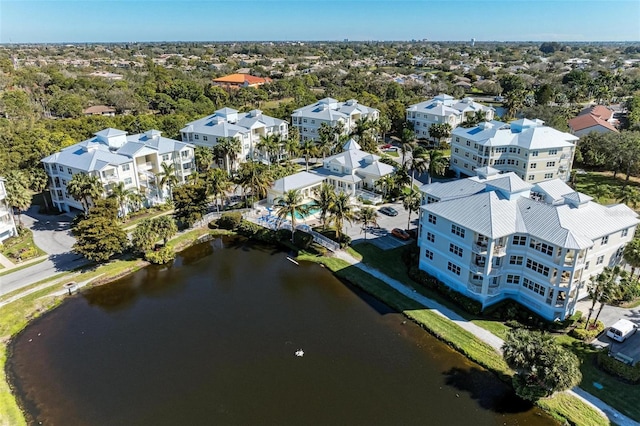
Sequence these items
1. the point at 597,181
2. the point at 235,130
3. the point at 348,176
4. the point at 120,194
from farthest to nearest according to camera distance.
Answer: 1. the point at 235,130
2. the point at 597,181
3. the point at 348,176
4. the point at 120,194

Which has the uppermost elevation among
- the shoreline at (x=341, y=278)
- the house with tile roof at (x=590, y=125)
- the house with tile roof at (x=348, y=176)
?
the house with tile roof at (x=590, y=125)

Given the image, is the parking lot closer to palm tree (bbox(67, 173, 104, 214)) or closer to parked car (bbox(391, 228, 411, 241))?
parked car (bbox(391, 228, 411, 241))

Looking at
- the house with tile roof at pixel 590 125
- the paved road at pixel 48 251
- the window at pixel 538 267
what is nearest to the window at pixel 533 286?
the window at pixel 538 267

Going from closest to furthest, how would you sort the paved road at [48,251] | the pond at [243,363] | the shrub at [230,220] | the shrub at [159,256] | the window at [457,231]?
1. the pond at [243,363]
2. the window at [457,231]
3. the paved road at [48,251]
4. the shrub at [159,256]
5. the shrub at [230,220]

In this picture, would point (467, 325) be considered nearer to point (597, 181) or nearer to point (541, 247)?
point (541, 247)

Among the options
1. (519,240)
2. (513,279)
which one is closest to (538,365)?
(513,279)

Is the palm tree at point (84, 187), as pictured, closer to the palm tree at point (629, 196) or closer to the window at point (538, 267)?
the window at point (538, 267)
